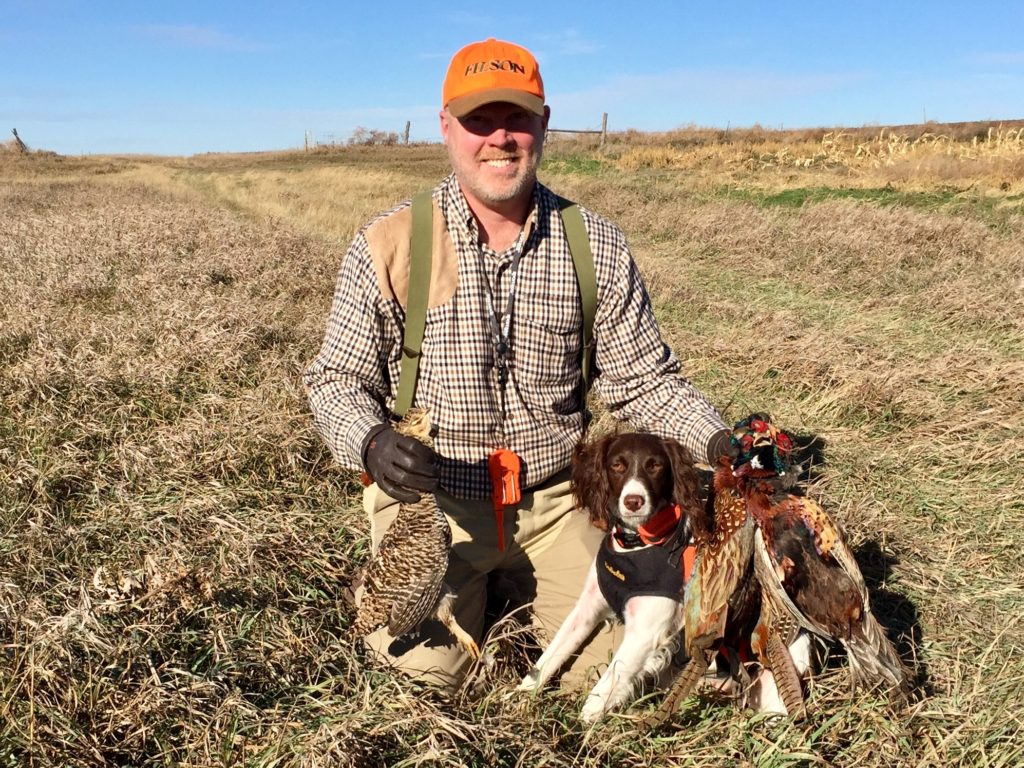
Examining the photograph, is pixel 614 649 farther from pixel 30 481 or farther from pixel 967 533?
pixel 30 481

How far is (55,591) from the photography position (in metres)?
2.83

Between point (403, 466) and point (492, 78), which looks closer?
point (403, 466)

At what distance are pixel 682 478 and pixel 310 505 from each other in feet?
6.86

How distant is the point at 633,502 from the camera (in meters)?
2.49

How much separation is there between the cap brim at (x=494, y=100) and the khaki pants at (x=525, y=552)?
153 cm

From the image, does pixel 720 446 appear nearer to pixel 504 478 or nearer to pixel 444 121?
pixel 504 478

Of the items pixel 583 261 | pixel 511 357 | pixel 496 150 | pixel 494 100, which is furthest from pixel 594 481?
pixel 494 100

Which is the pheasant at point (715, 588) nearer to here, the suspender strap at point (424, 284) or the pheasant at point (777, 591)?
the pheasant at point (777, 591)

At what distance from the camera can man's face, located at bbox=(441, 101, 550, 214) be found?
302 centimetres

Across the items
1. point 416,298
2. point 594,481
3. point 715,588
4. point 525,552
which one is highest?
point 416,298

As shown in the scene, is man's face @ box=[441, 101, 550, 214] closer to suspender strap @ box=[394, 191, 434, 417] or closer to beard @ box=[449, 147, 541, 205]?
beard @ box=[449, 147, 541, 205]

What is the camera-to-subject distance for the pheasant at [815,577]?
2.36 metres

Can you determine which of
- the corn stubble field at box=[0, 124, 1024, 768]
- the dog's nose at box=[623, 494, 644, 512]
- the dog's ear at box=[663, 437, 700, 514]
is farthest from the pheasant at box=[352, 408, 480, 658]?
the dog's ear at box=[663, 437, 700, 514]

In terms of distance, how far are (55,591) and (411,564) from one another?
1366 millimetres
